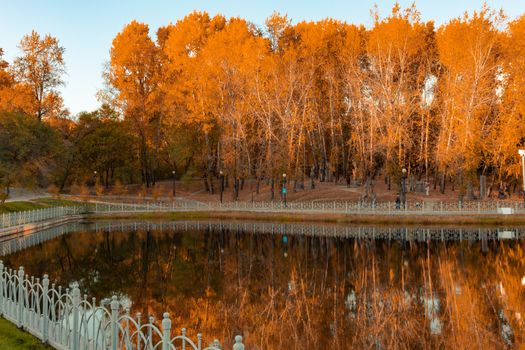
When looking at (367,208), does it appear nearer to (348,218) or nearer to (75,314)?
(348,218)

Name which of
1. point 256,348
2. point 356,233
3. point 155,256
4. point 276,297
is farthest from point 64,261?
point 356,233

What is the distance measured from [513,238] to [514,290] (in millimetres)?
13539

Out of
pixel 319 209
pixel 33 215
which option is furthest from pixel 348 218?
pixel 33 215

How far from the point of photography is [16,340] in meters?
10.0

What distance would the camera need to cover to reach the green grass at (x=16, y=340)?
9.62 meters

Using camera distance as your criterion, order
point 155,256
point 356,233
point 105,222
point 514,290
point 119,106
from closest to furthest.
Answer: point 514,290, point 155,256, point 356,233, point 105,222, point 119,106

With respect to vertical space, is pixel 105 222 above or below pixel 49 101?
below

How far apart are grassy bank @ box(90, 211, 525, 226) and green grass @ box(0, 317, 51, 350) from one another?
29116mm

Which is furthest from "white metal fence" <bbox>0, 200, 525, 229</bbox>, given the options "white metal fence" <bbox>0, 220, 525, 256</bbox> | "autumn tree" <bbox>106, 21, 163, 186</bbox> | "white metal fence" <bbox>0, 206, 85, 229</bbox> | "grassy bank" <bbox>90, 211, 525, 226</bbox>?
"autumn tree" <bbox>106, 21, 163, 186</bbox>

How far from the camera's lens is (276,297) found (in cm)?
1591

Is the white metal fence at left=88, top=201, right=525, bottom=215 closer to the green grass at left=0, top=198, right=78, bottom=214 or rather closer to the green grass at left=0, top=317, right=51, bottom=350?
the green grass at left=0, top=198, right=78, bottom=214

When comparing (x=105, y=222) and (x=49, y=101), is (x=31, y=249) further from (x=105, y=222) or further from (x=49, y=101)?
(x=49, y=101)

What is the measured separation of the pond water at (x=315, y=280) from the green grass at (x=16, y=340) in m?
4.01

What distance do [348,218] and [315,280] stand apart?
19.6 metres
